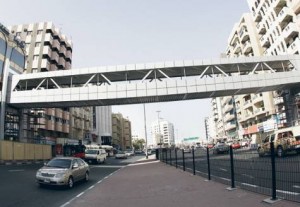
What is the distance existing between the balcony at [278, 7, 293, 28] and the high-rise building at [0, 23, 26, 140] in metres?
35.3

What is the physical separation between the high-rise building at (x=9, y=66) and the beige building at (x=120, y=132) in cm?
9032

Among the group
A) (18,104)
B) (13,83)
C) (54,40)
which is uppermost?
(54,40)

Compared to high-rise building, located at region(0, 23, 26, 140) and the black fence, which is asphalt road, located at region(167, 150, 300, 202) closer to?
the black fence

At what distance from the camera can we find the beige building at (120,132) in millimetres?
142300

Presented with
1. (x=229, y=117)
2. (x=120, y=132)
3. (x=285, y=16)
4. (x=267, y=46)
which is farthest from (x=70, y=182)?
(x=120, y=132)

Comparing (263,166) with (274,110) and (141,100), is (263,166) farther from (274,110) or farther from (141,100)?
(274,110)

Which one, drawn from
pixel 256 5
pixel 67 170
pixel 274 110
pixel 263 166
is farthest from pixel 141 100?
pixel 256 5

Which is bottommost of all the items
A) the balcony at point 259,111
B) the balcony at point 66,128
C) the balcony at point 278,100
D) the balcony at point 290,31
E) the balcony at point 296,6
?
the balcony at point 66,128

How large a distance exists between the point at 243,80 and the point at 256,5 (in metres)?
32.0

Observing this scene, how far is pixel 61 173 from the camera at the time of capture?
1395 cm

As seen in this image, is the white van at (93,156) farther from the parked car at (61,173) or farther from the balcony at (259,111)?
the balcony at (259,111)

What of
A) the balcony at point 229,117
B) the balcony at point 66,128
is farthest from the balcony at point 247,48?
the balcony at point 66,128

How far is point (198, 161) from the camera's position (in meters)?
18.1

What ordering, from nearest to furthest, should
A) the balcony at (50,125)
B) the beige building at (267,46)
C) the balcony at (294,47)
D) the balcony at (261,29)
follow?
the balcony at (294,47)
the beige building at (267,46)
the balcony at (261,29)
the balcony at (50,125)
